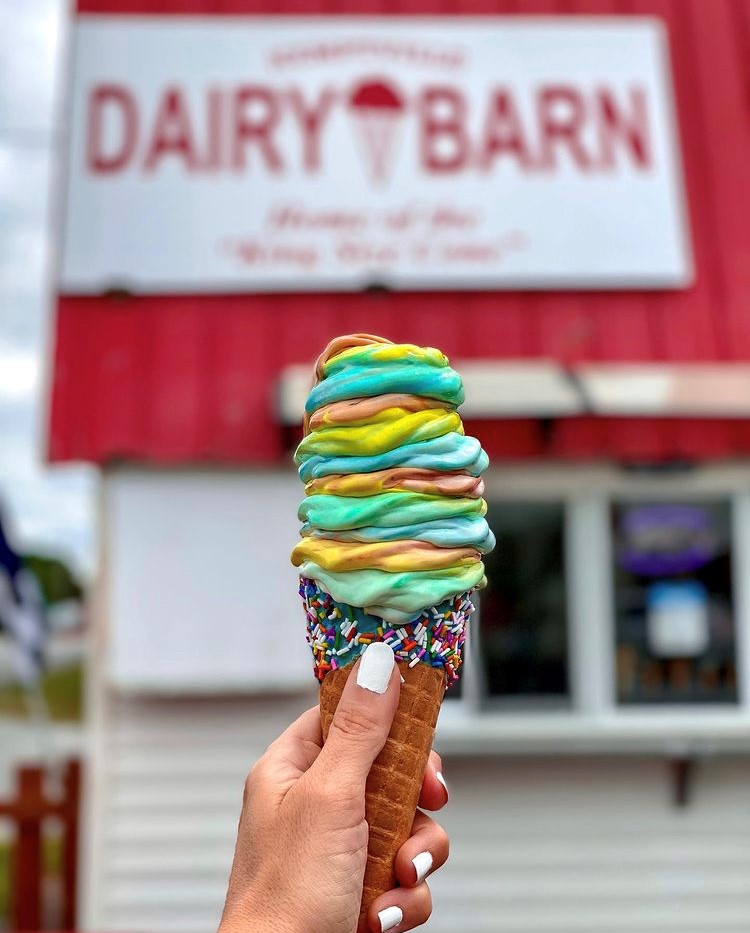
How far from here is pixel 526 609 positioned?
522cm

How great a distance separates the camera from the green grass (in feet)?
88.6

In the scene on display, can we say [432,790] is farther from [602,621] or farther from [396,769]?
[602,621]

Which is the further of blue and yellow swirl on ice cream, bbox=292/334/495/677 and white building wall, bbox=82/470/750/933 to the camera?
white building wall, bbox=82/470/750/933

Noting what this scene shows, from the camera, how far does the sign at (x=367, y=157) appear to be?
5.29 metres

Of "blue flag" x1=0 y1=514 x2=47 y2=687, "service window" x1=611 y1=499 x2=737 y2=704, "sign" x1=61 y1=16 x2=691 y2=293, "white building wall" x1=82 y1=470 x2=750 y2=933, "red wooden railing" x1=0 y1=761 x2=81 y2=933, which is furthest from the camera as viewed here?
"blue flag" x1=0 y1=514 x2=47 y2=687

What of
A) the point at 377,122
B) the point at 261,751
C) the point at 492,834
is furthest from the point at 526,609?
the point at 377,122

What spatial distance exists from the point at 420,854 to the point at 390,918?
4.6 inches

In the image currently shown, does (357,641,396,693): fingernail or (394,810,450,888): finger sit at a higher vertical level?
(357,641,396,693): fingernail

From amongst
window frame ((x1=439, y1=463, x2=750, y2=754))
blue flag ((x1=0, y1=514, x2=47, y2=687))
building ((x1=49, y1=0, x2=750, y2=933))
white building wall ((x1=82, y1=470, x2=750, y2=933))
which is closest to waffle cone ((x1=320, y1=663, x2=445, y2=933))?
building ((x1=49, y1=0, x2=750, y2=933))

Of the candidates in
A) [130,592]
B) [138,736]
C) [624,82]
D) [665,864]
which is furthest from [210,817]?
[624,82]

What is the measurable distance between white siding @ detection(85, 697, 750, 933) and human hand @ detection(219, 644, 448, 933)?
314cm

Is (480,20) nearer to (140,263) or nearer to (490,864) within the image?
(140,263)

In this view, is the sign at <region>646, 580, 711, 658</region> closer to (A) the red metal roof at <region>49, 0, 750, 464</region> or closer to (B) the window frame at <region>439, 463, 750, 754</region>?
(B) the window frame at <region>439, 463, 750, 754</region>

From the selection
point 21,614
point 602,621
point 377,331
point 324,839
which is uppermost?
point 377,331
